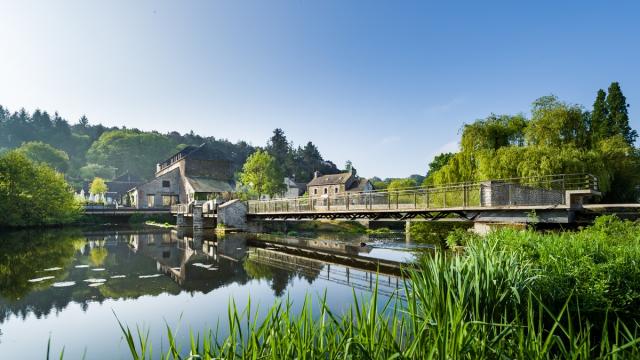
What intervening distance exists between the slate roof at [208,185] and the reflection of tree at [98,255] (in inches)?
1096

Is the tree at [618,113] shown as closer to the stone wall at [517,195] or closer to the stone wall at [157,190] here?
the stone wall at [517,195]

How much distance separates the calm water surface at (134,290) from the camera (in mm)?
6863

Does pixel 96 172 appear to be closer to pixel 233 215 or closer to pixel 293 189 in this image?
pixel 293 189

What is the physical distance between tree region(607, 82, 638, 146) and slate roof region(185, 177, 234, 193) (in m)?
44.6

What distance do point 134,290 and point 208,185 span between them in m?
40.9

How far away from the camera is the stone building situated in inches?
2014

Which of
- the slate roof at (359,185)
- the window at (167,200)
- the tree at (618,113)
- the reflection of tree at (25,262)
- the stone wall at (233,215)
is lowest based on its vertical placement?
the reflection of tree at (25,262)

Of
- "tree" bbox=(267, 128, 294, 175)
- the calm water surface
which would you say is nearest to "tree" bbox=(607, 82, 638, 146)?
the calm water surface

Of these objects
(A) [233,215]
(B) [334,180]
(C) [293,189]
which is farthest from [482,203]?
(C) [293,189]

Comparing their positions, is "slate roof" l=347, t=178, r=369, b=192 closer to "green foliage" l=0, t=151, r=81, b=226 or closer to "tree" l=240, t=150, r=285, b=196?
"tree" l=240, t=150, r=285, b=196

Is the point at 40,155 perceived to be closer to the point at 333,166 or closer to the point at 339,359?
the point at 333,166

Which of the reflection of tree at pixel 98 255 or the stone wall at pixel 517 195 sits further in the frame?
the reflection of tree at pixel 98 255

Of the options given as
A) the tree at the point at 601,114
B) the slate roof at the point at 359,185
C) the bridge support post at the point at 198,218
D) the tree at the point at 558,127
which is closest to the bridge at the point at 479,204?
the tree at the point at 558,127

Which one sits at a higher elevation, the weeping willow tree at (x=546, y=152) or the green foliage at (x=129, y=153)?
the green foliage at (x=129, y=153)
